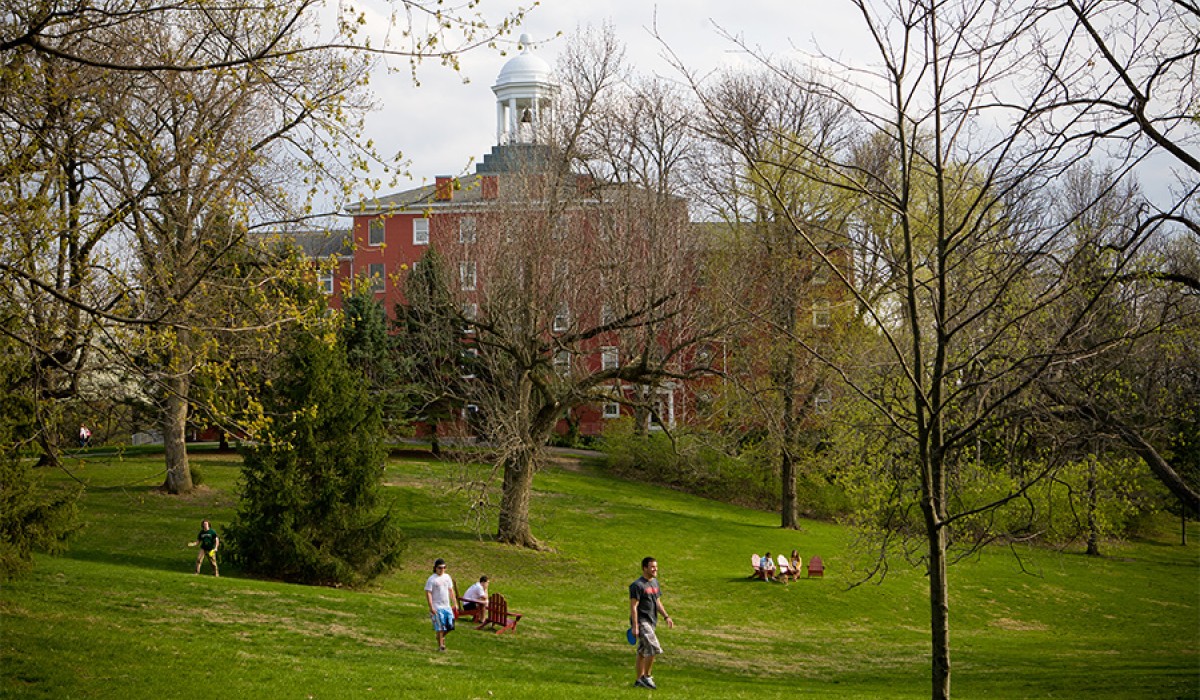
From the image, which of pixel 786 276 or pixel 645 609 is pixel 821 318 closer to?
pixel 786 276

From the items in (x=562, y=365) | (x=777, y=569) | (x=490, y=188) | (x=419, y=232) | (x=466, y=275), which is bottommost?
(x=777, y=569)

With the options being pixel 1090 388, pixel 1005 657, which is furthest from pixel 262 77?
pixel 1005 657

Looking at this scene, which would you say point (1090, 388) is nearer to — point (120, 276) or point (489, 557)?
point (120, 276)

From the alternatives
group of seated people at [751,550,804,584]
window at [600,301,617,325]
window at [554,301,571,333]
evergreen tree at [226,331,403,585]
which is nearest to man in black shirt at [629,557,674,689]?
evergreen tree at [226,331,403,585]

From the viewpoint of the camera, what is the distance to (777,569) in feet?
95.5

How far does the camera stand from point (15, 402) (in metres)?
17.8

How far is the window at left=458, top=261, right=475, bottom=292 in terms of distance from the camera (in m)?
28.1

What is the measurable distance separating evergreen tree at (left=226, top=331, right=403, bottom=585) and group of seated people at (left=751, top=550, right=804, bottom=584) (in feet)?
34.2

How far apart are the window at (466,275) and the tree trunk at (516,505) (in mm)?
4766

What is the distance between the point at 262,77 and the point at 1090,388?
1025cm

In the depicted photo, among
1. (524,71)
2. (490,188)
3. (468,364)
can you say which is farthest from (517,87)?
(490,188)

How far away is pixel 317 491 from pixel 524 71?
39.8 metres

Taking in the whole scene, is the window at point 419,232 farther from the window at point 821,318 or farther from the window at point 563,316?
the window at point 563,316

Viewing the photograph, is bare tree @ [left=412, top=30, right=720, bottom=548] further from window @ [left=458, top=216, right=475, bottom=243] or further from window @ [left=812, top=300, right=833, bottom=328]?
window @ [left=812, top=300, right=833, bottom=328]
